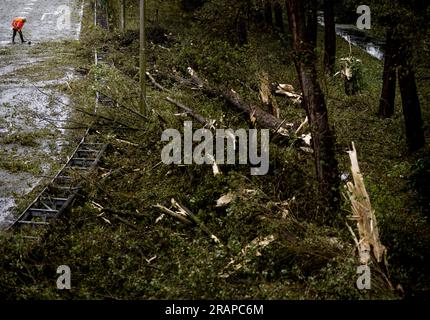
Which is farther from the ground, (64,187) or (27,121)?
(64,187)

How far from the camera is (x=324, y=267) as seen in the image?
736 centimetres

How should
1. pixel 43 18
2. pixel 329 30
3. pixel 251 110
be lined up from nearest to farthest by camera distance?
pixel 251 110, pixel 329 30, pixel 43 18

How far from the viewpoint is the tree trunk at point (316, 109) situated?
29.3 ft

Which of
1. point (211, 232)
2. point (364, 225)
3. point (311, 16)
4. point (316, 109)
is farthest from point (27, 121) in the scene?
point (311, 16)

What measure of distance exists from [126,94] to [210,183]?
737 centimetres

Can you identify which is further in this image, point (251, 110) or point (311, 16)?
point (311, 16)

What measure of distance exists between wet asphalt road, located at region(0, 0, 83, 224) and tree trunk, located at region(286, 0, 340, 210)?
21.7 feet

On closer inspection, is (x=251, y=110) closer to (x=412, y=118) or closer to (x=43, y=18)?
(x=412, y=118)

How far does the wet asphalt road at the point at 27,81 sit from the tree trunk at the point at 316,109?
6616 mm

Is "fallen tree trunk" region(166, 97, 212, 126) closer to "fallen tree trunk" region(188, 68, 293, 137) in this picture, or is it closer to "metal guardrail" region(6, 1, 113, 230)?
"fallen tree trunk" region(188, 68, 293, 137)

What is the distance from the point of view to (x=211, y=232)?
8.71m

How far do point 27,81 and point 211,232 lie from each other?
14.1 m

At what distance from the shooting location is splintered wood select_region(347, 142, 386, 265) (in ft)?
23.7
